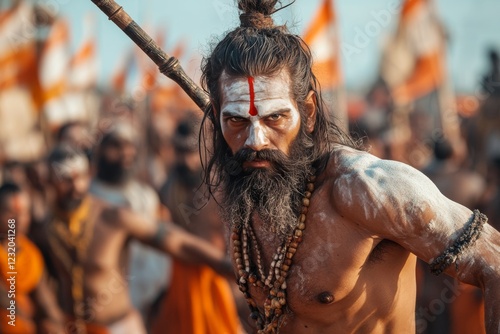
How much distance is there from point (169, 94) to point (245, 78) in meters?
9.80

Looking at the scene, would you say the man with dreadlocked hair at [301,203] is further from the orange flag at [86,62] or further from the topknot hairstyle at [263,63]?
the orange flag at [86,62]

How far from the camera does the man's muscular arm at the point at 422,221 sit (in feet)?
10.7

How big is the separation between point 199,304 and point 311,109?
3771 mm

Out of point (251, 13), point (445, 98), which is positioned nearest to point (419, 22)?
point (445, 98)

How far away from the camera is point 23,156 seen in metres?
11.2

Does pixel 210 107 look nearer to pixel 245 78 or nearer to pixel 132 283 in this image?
pixel 245 78

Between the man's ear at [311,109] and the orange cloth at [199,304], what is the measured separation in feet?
11.9

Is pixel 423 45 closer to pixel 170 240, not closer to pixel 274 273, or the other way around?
pixel 170 240

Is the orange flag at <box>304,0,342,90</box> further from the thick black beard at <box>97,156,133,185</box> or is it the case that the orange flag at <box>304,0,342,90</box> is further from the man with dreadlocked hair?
the man with dreadlocked hair

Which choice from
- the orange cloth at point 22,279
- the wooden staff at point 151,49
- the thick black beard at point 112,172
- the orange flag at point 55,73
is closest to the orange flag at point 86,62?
the orange flag at point 55,73

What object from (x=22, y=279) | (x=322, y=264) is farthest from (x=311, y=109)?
(x=22, y=279)

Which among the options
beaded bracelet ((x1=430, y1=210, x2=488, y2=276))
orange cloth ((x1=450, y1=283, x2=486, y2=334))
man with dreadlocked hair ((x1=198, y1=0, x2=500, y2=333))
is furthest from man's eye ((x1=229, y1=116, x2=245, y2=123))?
orange cloth ((x1=450, y1=283, x2=486, y2=334))

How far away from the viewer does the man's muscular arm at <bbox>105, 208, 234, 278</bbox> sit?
21.9ft

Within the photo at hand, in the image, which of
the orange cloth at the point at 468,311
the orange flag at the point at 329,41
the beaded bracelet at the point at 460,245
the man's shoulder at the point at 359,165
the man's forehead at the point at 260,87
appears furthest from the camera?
the orange flag at the point at 329,41
